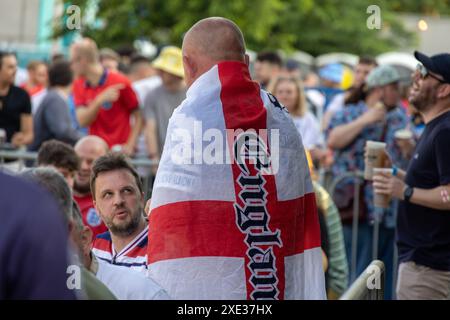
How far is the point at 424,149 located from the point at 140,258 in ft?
6.42

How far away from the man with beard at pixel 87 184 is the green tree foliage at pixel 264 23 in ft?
34.9

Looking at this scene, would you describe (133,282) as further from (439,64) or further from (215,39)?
(439,64)

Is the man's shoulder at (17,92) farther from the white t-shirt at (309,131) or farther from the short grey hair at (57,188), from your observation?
the short grey hair at (57,188)

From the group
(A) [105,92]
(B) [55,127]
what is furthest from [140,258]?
(A) [105,92]

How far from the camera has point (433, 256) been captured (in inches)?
237

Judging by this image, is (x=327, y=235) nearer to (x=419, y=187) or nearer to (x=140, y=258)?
(x=419, y=187)

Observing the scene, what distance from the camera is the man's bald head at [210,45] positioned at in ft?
14.1

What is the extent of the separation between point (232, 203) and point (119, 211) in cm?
119

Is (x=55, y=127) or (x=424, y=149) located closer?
(x=424, y=149)

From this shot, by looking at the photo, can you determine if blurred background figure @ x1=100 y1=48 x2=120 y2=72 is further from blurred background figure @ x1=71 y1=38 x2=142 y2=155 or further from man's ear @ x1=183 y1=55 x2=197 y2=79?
man's ear @ x1=183 y1=55 x2=197 y2=79

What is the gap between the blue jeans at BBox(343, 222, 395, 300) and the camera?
8.38 meters

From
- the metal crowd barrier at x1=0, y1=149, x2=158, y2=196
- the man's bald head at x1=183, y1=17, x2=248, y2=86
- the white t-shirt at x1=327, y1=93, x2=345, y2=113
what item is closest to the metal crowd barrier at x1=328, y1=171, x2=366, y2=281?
the metal crowd barrier at x1=0, y1=149, x2=158, y2=196
